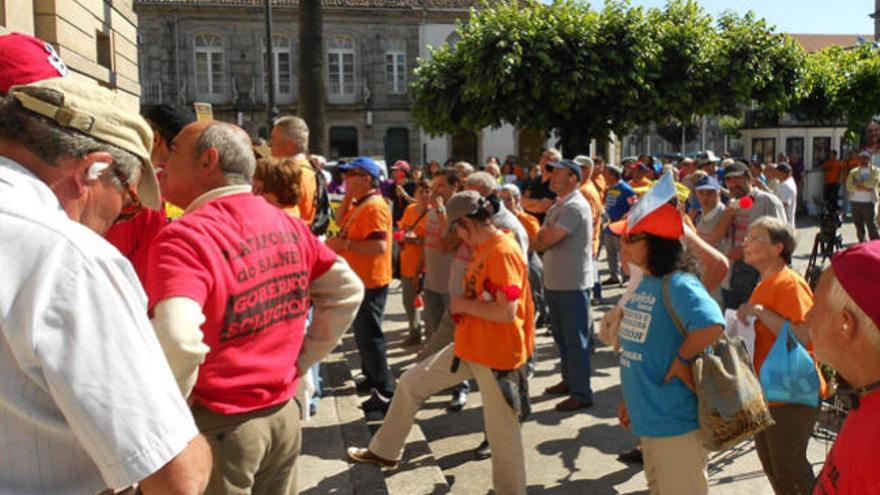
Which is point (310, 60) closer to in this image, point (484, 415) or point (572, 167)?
point (572, 167)

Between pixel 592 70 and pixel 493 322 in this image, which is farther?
pixel 592 70

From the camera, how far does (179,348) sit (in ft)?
6.61

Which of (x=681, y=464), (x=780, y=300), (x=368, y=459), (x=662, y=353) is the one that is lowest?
(x=368, y=459)

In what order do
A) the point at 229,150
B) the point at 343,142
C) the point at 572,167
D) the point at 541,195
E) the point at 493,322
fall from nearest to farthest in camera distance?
the point at 229,150 < the point at 493,322 < the point at 572,167 < the point at 541,195 < the point at 343,142

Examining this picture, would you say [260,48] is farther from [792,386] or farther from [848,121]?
[792,386]

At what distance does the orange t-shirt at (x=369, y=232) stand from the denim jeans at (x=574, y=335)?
1469 mm

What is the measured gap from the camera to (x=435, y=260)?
24.1ft

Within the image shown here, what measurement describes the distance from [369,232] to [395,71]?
32.0 metres

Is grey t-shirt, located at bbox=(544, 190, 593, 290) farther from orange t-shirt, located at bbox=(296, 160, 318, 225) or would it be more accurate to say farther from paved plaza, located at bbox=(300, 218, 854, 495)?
orange t-shirt, located at bbox=(296, 160, 318, 225)

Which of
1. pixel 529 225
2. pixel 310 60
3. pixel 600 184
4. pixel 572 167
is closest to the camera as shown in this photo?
pixel 572 167

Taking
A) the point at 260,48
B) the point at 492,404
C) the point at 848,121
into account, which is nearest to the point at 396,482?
the point at 492,404

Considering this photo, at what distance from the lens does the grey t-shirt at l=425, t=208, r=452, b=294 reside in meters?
7.30

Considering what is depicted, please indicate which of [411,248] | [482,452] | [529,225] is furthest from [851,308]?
[411,248]

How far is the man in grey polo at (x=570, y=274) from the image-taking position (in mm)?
6305
